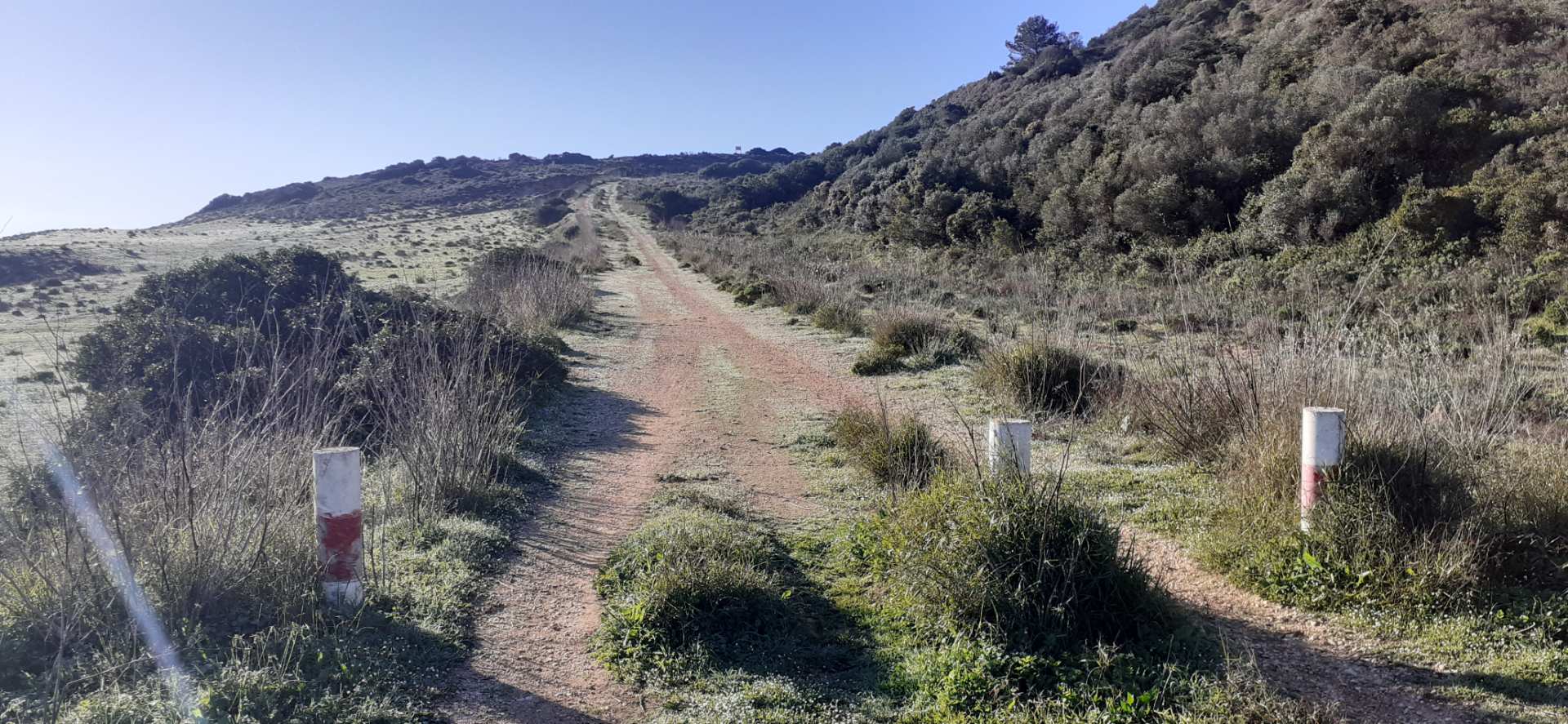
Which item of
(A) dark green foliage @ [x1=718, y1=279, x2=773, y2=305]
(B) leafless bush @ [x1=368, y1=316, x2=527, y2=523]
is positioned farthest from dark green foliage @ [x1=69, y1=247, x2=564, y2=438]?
(A) dark green foliage @ [x1=718, y1=279, x2=773, y2=305]

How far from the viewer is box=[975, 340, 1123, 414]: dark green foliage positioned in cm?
937

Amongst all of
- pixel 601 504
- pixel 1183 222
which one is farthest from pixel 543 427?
pixel 1183 222

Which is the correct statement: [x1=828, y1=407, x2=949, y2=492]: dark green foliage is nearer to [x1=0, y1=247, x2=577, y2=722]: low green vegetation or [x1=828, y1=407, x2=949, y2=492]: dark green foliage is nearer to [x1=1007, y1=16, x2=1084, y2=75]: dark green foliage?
[x1=0, y1=247, x2=577, y2=722]: low green vegetation

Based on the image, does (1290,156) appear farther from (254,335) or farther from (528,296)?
(254,335)

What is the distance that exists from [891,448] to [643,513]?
188 centimetres

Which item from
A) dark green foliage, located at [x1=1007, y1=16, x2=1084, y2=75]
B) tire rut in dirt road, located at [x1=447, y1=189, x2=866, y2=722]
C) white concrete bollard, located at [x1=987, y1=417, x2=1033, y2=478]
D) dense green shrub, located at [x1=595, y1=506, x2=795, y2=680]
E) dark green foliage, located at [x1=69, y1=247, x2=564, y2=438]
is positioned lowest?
tire rut in dirt road, located at [x1=447, y1=189, x2=866, y2=722]

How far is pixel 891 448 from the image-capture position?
22.1 ft

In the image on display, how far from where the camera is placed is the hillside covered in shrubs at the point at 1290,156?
58.3ft

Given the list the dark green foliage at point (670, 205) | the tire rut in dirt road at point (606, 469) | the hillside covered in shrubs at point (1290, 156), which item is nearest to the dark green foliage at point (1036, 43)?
the hillside covered in shrubs at point (1290, 156)

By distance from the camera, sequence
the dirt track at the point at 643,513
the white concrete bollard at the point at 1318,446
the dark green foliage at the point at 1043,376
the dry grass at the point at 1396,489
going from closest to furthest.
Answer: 1. the dirt track at the point at 643,513
2. the dry grass at the point at 1396,489
3. the white concrete bollard at the point at 1318,446
4. the dark green foliage at the point at 1043,376

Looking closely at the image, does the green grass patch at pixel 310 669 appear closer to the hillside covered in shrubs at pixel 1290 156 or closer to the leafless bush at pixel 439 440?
the leafless bush at pixel 439 440

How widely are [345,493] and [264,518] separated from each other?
1.24ft

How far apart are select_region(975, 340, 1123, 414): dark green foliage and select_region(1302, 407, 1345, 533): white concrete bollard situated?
4685mm

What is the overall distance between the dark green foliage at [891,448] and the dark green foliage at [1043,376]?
1.82 m
